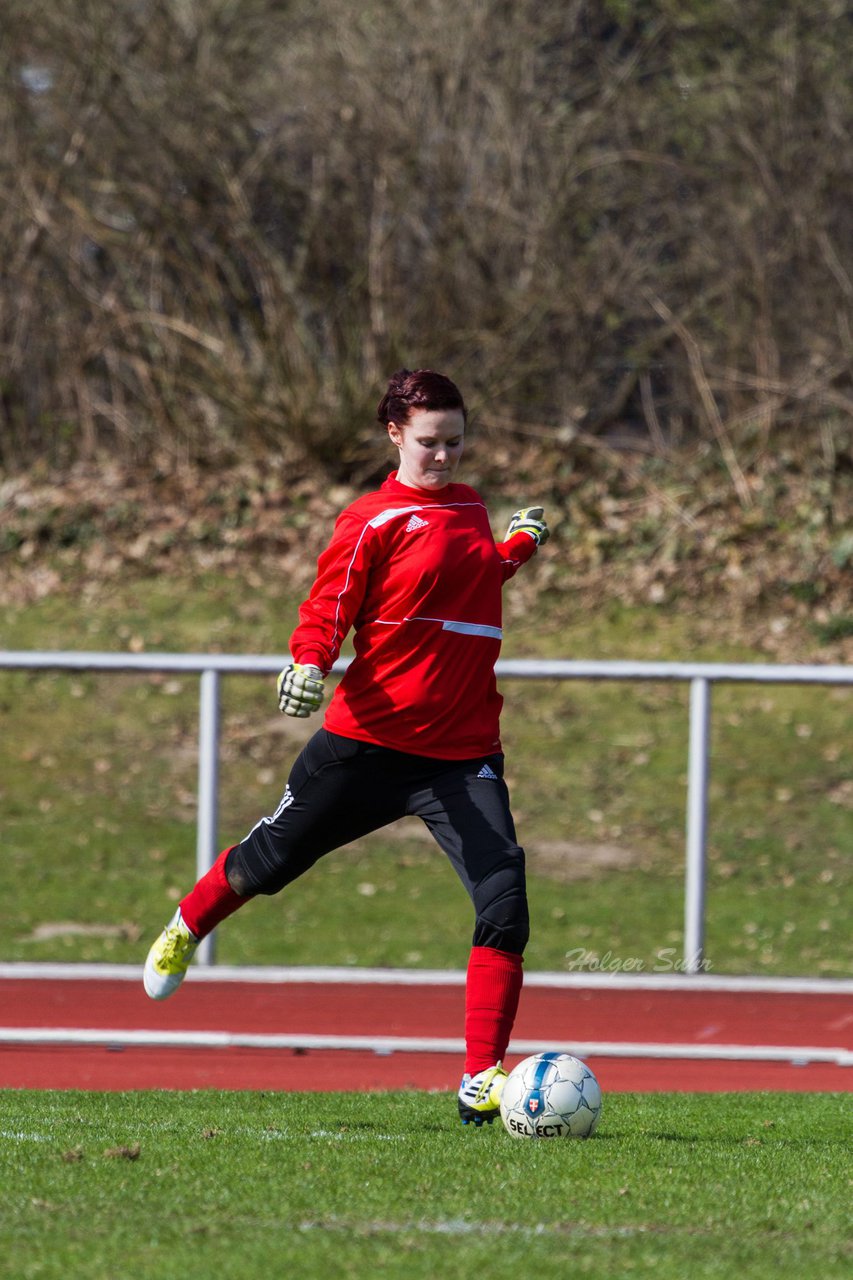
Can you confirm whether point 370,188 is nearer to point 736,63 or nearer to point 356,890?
point 736,63

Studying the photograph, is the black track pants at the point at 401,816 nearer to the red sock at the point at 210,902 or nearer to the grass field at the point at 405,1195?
the red sock at the point at 210,902

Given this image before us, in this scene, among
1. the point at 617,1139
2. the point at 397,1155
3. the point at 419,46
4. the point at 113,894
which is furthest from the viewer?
the point at 419,46

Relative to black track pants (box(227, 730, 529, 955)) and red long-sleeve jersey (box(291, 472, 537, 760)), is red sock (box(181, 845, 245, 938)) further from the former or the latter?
red long-sleeve jersey (box(291, 472, 537, 760))

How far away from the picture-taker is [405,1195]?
372cm

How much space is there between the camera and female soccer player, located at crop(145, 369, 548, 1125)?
4613mm

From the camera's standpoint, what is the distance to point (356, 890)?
423 inches

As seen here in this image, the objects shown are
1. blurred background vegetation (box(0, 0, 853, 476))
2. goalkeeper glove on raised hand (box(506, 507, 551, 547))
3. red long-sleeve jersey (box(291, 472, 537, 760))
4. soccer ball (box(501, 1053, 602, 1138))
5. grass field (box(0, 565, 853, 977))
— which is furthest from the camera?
blurred background vegetation (box(0, 0, 853, 476))

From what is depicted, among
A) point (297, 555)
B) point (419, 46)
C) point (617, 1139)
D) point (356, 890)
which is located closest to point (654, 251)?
point (419, 46)

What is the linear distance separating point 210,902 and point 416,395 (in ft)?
5.40

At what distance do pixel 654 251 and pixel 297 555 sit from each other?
4214 mm

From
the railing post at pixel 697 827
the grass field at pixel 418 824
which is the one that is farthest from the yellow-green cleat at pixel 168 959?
the grass field at pixel 418 824

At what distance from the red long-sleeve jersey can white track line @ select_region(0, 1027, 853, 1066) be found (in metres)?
2.42

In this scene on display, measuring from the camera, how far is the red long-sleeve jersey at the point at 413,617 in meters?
4.67

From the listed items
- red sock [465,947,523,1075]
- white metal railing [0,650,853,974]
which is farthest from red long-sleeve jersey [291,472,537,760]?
white metal railing [0,650,853,974]
